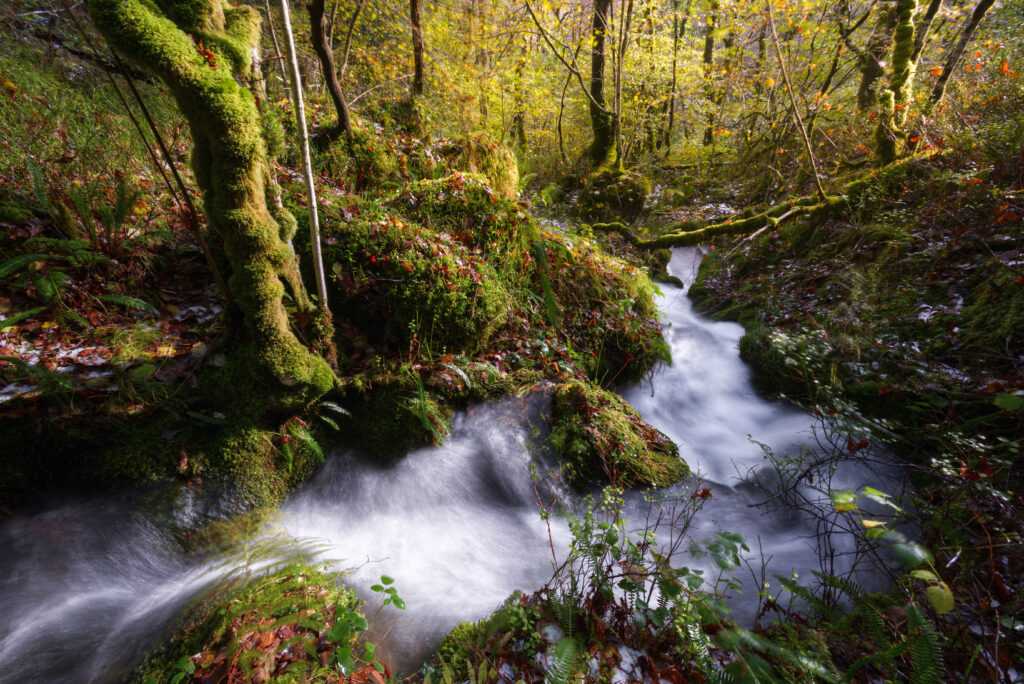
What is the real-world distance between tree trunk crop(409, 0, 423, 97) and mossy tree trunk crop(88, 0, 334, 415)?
4.96 m

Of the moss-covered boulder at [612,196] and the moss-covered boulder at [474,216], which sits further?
the moss-covered boulder at [612,196]

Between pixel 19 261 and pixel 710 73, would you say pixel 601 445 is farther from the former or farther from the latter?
pixel 710 73

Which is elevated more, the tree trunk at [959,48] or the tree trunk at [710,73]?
the tree trunk at [710,73]

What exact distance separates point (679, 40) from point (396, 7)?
28.0 ft

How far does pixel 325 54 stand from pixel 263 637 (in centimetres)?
471

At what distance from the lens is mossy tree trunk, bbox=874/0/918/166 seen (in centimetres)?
626

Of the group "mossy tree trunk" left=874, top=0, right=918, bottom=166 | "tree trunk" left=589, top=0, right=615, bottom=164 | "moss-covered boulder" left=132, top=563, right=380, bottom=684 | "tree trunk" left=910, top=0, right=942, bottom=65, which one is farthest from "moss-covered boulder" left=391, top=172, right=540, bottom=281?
"tree trunk" left=910, top=0, right=942, bottom=65

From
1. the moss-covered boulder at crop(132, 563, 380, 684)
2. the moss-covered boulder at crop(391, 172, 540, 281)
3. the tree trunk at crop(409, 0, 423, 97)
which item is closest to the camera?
the moss-covered boulder at crop(132, 563, 380, 684)

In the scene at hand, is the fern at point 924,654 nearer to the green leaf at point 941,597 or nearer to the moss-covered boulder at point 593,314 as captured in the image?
the green leaf at point 941,597

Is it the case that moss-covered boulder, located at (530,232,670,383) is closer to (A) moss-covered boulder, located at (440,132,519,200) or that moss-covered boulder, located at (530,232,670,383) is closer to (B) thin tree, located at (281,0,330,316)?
(A) moss-covered boulder, located at (440,132,519,200)

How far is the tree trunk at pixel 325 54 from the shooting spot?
3438 millimetres

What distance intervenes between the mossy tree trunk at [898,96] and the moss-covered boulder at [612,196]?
415 centimetres

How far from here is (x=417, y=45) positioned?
674 cm

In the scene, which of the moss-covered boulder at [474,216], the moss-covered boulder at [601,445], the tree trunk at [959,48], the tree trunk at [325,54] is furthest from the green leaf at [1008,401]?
the tree trunk at [959,48]
